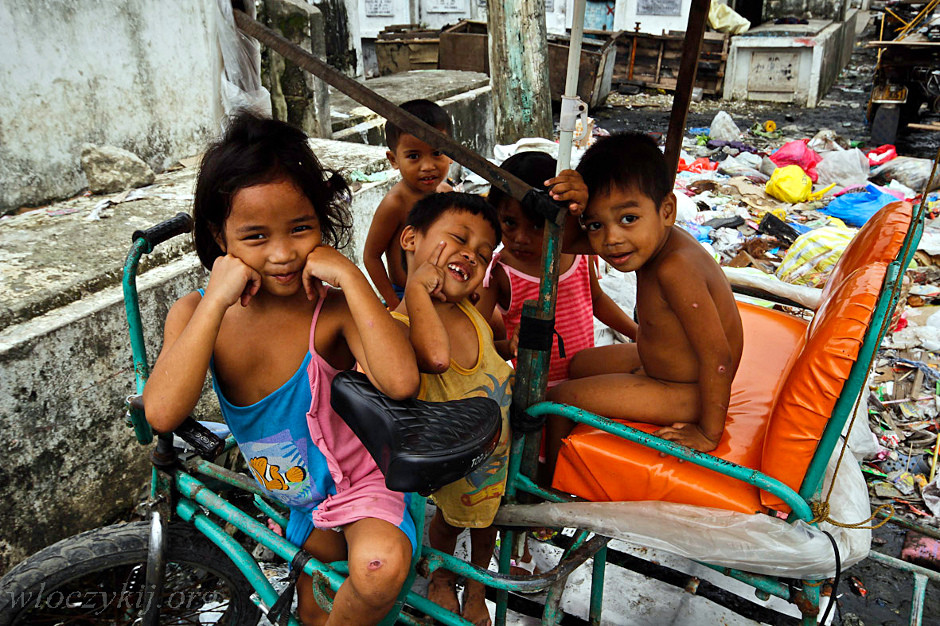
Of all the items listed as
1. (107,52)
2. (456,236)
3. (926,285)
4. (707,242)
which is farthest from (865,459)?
(107,52)

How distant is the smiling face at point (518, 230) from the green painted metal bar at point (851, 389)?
39.9 inches

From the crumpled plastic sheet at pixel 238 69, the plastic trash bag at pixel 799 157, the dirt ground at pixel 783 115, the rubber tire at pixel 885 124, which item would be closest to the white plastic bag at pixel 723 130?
the dirt ground at pixel 783 115

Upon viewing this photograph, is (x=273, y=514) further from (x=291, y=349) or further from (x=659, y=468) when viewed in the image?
(x=659, y=468)

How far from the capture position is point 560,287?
2424 millimetres

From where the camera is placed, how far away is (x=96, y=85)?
352 cm

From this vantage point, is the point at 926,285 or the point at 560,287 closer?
the point at 560,287

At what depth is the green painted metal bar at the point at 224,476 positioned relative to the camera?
187 cm

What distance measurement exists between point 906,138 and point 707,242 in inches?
261

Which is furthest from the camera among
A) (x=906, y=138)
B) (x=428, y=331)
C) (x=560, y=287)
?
Result: (x=906, y=138)

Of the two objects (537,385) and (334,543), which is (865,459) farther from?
(334,543)

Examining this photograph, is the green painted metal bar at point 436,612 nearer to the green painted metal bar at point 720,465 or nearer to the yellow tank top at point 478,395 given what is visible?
the yellow tank top at point 478,395

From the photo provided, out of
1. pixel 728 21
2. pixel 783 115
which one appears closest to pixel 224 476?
pixel 783 115

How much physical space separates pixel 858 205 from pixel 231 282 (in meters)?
6.19

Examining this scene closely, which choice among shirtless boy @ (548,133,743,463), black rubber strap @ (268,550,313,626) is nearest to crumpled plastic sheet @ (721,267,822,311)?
shirtless boy @ (548,133,743,463)
